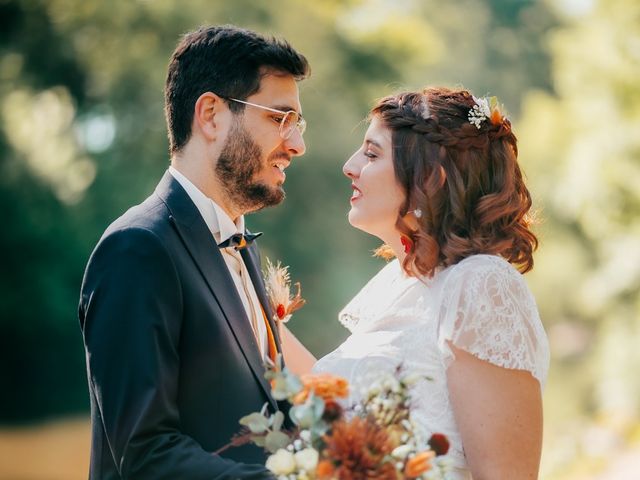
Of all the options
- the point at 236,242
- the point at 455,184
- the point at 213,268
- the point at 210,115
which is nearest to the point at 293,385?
the point at 213,268

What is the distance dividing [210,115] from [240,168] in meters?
0.22

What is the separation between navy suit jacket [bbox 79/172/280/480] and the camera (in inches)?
101

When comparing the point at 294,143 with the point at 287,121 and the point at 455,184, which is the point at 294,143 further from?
the point at 455,184

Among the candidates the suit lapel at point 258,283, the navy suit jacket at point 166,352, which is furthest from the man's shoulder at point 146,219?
the suit lapel at point 258,283

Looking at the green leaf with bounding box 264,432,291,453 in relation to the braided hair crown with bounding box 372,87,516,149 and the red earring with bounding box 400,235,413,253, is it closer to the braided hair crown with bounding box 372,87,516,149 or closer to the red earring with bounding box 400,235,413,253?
the red earring with bounding box 400,235,413,253

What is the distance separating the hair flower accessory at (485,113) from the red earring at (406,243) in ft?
1.60

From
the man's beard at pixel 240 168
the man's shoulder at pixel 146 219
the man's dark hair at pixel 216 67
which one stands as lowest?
the man's shoulder at pixel 146 219

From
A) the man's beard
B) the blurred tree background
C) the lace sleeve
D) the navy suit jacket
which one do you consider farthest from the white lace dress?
the blurred tree background

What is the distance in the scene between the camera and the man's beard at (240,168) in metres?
3.29

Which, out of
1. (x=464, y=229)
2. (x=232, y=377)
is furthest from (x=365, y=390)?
(x=464, y=229)

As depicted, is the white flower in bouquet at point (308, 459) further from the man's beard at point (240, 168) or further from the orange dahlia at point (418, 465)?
the man's beard at point (240, 168)

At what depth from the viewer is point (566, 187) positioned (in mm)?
13469

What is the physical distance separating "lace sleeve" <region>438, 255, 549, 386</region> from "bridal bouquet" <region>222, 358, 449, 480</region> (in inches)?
24.1

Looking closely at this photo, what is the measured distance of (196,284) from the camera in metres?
2.85
